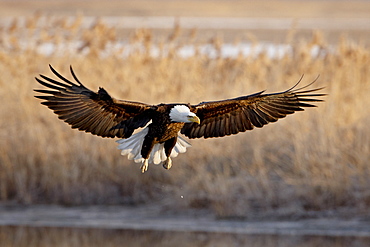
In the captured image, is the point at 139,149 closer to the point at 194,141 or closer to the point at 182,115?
the point at 182,115

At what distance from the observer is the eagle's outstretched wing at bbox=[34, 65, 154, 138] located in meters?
5.34

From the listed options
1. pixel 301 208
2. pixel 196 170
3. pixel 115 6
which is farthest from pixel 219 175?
pixel 115 6

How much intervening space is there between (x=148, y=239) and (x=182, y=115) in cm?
354

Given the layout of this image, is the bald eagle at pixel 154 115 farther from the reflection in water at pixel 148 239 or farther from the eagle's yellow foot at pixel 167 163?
the reflection in water at pixel 148 239

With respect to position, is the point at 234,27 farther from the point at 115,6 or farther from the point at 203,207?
the point at 203,207

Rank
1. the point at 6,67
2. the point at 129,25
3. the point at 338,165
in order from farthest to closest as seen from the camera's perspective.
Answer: the point at 129,25 → the point at 6,67 → the point at 338,165

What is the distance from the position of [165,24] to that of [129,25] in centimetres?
103

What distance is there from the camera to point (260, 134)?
9.13 meters

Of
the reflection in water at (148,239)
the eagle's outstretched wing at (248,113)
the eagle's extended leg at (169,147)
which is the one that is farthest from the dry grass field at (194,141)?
the eagle's extended leg at (169,147)

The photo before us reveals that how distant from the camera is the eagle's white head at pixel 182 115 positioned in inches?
201

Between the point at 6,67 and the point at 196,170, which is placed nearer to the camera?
the point at 196,170

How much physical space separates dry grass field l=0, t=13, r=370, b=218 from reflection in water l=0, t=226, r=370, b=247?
310mm

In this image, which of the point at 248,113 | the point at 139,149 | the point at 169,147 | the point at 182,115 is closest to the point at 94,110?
the point at 139,149

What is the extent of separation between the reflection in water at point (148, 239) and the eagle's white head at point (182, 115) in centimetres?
330
